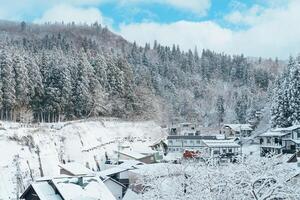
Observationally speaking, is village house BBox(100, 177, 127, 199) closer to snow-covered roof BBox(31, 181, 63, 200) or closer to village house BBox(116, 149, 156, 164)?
snow-covered roof BBox(31, 181, 63, 200)

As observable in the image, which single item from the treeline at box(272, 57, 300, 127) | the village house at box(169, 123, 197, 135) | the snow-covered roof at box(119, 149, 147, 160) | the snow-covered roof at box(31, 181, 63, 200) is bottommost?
the snow-covered roof at box(119, 149, 147, 160)

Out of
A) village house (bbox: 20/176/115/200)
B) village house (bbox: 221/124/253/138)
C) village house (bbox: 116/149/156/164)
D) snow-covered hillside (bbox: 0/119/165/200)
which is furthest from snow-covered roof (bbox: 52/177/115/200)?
village house (bbox: 221/124/253/138)

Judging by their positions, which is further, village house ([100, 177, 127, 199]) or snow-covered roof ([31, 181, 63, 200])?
village house ([100, 177, 127, 199])

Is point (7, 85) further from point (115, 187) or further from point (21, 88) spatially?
point (115, 187)

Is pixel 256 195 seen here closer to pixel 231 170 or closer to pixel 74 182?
pixel 231 170

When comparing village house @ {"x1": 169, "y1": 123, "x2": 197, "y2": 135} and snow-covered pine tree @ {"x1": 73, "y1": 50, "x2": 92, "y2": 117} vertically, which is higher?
snow-covered pine tree @ {"x1": 73, "y1": 50, "x2": 92, "y2": 117}

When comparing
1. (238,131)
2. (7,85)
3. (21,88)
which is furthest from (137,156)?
(238,131)
